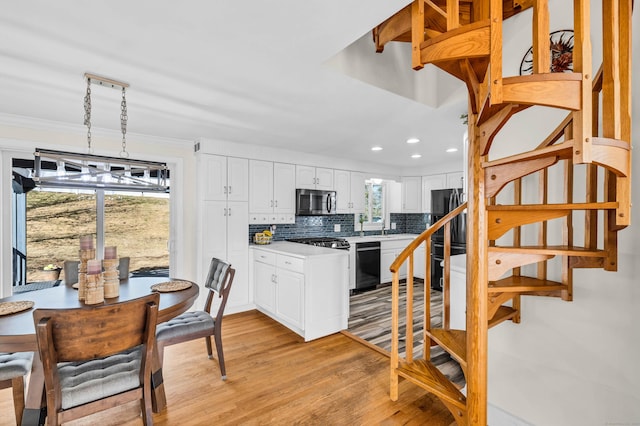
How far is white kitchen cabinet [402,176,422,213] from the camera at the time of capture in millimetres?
5945

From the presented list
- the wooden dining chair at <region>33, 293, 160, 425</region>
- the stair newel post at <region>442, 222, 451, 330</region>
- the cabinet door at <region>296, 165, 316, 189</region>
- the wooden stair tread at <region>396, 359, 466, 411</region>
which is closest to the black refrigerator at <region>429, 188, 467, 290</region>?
the cabinet door at <region>296, 165, 316, 189</region>

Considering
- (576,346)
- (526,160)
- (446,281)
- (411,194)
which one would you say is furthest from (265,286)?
(411,194)

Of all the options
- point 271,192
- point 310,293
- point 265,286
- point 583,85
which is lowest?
point 265,286

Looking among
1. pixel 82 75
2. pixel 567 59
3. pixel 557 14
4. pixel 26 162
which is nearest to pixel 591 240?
pixel 567 59

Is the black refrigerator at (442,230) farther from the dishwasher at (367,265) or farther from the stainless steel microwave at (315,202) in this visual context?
the stainless steel microwave at (315,202)

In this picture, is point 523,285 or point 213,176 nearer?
point 523,285

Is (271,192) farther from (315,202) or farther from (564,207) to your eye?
(564,207)

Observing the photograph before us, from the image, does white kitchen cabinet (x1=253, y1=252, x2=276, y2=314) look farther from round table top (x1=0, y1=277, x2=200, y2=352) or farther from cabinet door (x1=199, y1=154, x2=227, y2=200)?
round table top (x1=0, y1=277, x2=200, y2=352)

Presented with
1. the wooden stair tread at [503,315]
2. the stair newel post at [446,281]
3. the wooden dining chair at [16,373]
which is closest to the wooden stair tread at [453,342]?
the stair newel post at [446,281]

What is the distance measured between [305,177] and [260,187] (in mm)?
791

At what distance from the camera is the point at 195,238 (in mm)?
3832

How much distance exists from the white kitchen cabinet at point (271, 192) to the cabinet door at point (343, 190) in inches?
36.0

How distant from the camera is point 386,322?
3.53m

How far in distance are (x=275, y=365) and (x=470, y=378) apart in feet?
5.56
